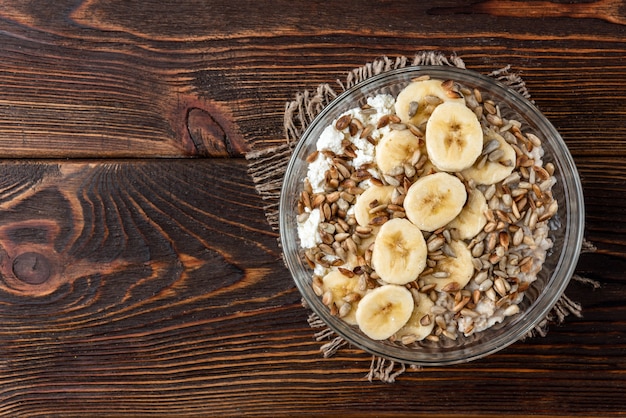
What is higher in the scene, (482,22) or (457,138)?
(482,22)

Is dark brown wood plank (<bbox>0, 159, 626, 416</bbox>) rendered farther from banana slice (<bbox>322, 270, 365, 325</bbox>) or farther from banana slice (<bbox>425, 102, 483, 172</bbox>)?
banana slice (<bbox>425, 102, 483, 172</bbox>)

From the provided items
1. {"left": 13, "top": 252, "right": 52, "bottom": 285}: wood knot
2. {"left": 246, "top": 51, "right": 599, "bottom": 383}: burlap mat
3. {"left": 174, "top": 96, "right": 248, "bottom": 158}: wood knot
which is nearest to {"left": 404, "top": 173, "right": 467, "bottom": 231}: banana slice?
{"left": 246, "top": 51, "right": 599, "bottom": 383}: burlap mat

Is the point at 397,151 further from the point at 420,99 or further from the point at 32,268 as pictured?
the point at 32,268

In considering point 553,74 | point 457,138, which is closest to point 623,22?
point 553,74

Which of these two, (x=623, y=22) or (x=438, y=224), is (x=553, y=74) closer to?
(x=623, y=22)

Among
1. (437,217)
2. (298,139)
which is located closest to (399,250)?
(437,217)
